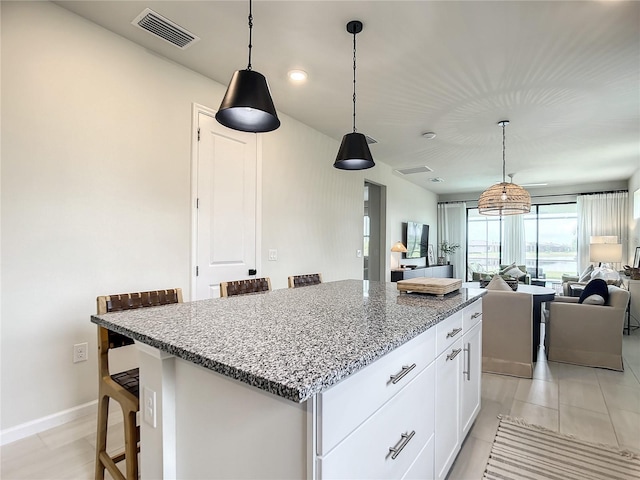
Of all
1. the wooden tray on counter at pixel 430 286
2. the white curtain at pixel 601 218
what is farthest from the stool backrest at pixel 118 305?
the white curtain at pixel 601 218

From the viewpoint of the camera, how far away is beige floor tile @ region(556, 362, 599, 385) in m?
3.13

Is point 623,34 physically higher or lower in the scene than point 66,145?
higher

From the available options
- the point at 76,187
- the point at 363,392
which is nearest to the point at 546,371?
the point at 363,392

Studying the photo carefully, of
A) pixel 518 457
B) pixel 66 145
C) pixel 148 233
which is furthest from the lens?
pixel 148 233

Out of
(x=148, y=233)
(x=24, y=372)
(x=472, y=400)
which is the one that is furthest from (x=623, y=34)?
(x=24, y=372)

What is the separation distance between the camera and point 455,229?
9086 mm

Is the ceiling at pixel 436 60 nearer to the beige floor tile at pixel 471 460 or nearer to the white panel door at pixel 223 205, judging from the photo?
the white panel door at pixel 223 205

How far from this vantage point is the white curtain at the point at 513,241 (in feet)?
27.0

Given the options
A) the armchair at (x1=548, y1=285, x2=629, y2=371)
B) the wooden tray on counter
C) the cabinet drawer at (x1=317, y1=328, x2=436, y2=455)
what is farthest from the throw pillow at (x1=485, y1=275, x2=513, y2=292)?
the cabinet drawer at (x1=317, y1=328, x2=436, y2=455)

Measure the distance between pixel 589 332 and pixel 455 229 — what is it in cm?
579

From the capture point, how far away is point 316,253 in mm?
4430

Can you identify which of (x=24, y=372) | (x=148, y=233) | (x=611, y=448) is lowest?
(x=611, y=448)

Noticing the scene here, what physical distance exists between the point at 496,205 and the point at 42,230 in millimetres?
4491

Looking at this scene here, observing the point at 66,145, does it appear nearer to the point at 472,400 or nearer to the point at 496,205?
the point at 472,400
